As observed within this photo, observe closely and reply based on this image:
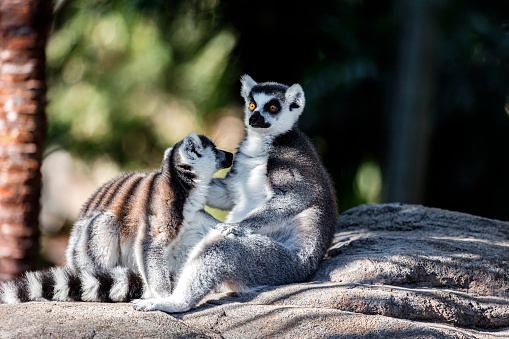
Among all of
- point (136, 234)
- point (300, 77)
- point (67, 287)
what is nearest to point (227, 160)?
point (136, 234)

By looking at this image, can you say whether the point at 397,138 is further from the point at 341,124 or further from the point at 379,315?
the point at 379,315

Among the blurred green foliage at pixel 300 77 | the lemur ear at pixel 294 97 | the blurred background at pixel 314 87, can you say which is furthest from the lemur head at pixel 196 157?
the blurred green foliage at pixel 300 77

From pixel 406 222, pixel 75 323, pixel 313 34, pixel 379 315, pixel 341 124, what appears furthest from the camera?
pixel 341 124

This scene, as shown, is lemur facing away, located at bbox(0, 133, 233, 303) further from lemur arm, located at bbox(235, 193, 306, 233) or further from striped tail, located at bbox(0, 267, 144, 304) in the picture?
lemur arm, located at bbox(235, 193, 306, 233)

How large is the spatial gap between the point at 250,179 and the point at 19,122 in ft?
6.52

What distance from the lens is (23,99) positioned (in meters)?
4.72

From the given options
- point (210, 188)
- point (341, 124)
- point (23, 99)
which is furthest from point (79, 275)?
point (341, 124)

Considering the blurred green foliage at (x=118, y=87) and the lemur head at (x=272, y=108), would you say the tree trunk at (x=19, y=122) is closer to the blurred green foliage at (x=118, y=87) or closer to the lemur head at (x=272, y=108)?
the lemur head at (x=272, y=108)

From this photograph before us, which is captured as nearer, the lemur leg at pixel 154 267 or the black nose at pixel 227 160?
the lemur leg at pixel 154 267

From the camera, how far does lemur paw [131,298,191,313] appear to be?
3.48m

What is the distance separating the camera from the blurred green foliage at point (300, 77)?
11477 mm

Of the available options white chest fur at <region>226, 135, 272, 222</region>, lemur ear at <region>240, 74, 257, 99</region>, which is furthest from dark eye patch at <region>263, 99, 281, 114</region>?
lemur ear at <region>240, 74, 257, 99</region>

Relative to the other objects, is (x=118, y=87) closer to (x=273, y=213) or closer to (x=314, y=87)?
(x=314, y=87)

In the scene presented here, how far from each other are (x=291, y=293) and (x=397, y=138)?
7777 millimetres
